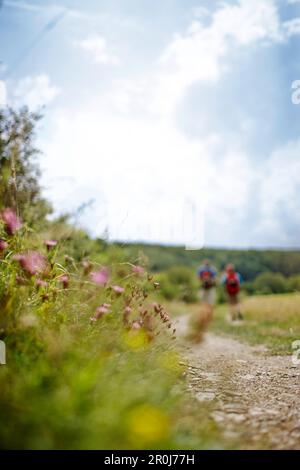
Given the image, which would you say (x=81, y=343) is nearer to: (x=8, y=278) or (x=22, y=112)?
(x=8, y=278)

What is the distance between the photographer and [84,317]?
425 centimetres

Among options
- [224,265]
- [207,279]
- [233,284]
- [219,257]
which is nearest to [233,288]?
[233,284]

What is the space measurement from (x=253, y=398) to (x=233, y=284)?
12295 mm

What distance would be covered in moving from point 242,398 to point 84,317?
5.26 ft

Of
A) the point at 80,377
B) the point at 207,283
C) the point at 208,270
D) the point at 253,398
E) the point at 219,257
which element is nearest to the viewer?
the point at 80,377

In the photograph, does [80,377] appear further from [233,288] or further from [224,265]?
[224,265]

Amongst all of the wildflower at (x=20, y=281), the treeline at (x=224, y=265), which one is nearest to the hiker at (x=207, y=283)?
the treeline at (x=224, y=265)

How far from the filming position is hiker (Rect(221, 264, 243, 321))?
16.3 metres

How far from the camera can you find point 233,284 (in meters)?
16.3

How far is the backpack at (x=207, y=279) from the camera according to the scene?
51.0 feet

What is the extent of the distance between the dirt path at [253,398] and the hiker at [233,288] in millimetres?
9693

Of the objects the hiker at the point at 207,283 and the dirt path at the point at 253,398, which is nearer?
the dirt path at the point at 253,398

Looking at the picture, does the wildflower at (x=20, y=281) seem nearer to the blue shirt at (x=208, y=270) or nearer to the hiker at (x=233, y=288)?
the blue shirt at (x=208, y=270)
